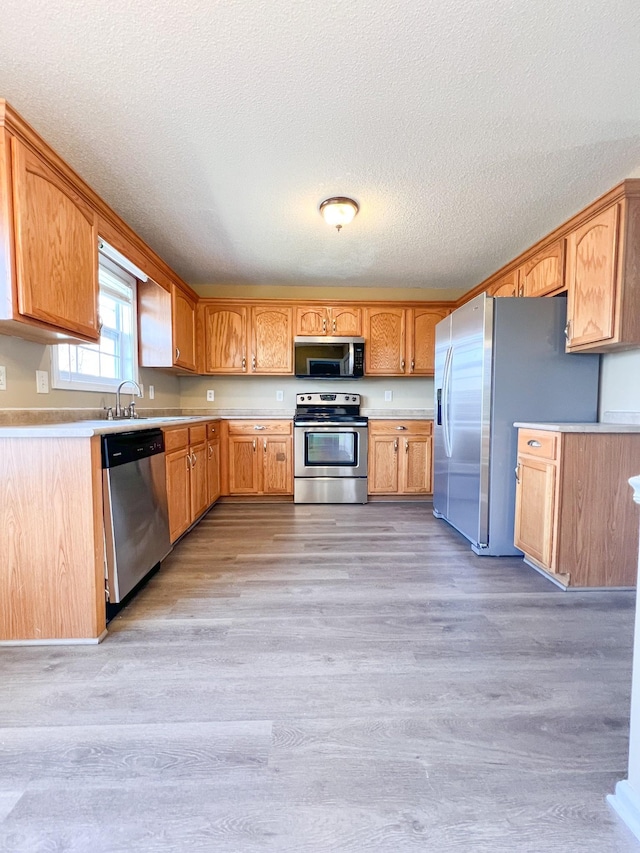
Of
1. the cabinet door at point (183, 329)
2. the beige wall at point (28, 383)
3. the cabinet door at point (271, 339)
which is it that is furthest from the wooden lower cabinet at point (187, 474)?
the cabinet door at point (271, 339)

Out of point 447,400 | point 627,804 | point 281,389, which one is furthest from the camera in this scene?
point 281,389

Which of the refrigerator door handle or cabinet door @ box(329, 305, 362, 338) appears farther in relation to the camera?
cabinet door @ box(329, 305, 362, 338)

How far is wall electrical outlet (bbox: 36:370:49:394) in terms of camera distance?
1.95m

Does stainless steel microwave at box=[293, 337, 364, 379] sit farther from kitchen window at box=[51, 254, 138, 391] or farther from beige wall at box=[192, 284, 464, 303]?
kitchen window at box=[51, 254, 138, 391]

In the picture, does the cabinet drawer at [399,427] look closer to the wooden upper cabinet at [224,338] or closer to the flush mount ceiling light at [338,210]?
the wooden upper cabinet at [224,338]

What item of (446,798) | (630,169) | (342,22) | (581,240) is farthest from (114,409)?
(630,169)

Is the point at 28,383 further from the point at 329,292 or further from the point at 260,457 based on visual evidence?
the point at 329,292

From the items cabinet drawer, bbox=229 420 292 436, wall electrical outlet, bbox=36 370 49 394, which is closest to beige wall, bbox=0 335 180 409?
wall electrical outlet, bbox=36 370 49 394

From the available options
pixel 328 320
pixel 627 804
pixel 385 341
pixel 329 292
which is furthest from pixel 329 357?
pixel 627 804

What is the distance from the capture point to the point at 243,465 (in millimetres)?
3807

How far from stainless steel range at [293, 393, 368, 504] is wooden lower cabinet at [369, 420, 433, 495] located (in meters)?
0.12

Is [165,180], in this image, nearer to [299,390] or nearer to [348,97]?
[348,97]

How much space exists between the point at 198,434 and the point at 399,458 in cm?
205

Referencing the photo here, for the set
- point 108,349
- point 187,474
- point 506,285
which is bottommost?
point 187,474
